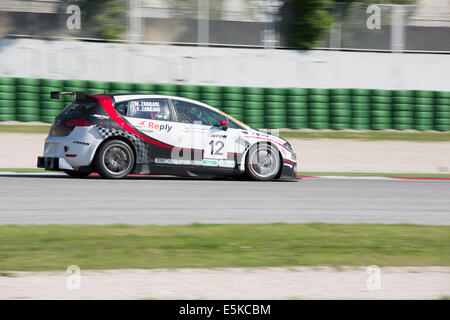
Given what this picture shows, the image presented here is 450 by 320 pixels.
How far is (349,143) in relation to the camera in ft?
65.6

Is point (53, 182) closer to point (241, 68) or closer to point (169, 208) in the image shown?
point (169, 208)

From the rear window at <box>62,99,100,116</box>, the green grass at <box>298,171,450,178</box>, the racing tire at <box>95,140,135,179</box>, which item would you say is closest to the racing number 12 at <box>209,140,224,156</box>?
the racing tire at <box>95,140,135,179</box>

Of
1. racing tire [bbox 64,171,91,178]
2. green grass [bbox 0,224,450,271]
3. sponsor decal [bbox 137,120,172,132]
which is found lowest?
green grass [bbox 0,224,450,271]

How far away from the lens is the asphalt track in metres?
8.37

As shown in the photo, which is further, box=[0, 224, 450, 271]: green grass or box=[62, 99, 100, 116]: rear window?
box=[62, 99, 100, 116]: rear window

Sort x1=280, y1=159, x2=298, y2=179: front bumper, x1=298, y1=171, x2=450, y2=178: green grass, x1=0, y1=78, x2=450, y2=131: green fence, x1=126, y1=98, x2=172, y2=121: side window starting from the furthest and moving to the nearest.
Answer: x1=0, y1=78, x2=450, y2=131: green fence → x1=298, y1=171, x2=450, y2=178: green grass → x1=280, y1=159, x2=298, y2=179: front bumper → x1=126, y1=98, x2=172, y2=121: side window

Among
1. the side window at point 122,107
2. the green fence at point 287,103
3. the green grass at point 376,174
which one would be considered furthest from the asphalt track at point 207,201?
the green fence at point 287,103

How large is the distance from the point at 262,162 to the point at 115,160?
254 cm

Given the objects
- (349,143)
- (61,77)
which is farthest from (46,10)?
(349,143)

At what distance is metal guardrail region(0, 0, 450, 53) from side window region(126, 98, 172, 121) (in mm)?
11104

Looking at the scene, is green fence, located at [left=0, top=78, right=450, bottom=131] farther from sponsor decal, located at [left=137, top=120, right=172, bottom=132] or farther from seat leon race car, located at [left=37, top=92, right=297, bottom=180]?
sponsor decal, located at [left=137, top=120, right=172, bottom=132]

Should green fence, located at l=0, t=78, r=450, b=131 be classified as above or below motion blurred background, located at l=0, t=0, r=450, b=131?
below

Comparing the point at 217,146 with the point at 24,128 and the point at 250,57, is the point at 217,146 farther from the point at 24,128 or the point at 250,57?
the point at 250,57

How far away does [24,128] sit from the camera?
762 inches
